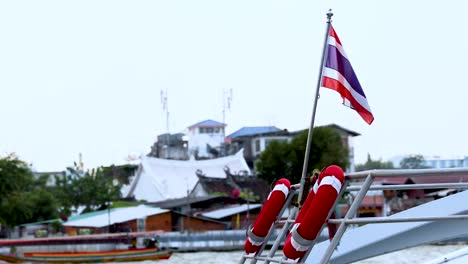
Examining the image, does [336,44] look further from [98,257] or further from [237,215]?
[237,215]

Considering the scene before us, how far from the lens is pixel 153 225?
62219 millimetres

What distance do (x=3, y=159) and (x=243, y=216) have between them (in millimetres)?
14002

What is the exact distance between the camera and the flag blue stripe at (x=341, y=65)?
23.9 feet

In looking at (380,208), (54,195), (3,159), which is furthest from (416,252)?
(54,195)

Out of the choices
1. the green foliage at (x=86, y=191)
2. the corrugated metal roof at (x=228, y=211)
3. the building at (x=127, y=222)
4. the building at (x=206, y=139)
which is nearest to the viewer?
the corrugated metal roof at (x=228, y=211)

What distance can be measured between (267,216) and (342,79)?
43.8 inches

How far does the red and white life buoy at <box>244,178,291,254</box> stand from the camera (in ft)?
24.6

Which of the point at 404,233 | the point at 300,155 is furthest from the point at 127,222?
the point at 404,233

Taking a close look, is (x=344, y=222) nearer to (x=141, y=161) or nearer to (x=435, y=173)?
(x=435, y=173)

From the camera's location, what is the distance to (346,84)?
23.8 feet

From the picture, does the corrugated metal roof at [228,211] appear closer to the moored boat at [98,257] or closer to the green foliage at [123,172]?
the moored boat at [98,257]

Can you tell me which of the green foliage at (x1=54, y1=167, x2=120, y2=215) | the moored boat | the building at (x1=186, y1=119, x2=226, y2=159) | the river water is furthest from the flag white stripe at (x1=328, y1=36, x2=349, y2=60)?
the building at (x1=186, y1=119, x2=226, y2=159)

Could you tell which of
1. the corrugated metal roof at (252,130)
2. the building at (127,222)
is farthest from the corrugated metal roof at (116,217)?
the corrugated metal roof at (252,130)

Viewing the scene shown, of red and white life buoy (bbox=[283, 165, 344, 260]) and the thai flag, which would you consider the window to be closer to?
the thai flag
